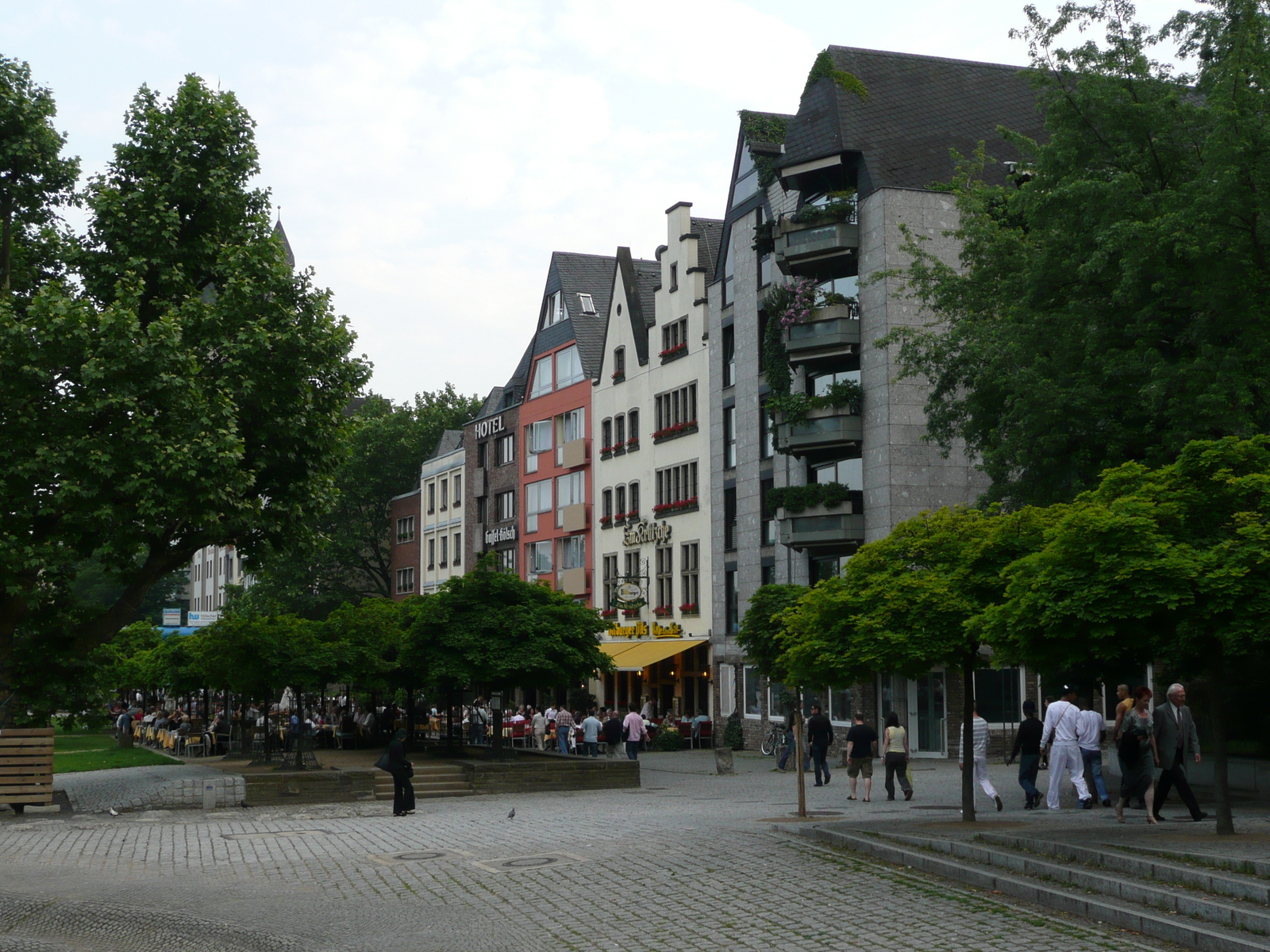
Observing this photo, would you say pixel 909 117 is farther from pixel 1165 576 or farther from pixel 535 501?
pixel 1165 576

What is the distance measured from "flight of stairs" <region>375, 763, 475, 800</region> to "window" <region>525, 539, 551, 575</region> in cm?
3429

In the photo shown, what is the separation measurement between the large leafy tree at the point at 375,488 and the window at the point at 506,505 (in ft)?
51.7

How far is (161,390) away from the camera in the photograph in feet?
88.5

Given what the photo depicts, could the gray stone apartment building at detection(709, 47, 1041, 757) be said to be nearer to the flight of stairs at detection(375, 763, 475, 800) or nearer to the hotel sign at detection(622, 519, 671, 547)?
the hotel sign at detection(622, 519, 671, 547)

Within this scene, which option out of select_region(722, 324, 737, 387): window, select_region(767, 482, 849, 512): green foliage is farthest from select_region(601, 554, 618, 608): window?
select_region(767, 482, 849, 512): green foliage

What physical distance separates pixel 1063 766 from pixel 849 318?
74.0 ft

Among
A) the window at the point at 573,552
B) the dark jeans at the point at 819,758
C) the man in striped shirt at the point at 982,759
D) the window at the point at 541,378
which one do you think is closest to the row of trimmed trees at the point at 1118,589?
the man in striped shirt at the point at 982,759

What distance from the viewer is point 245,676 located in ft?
118

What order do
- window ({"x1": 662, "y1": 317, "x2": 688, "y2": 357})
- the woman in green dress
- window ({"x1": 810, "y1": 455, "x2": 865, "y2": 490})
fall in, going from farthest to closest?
window ({"x1": 662, "y1": 317, "x2": 688, "y2": 357}) → window ({"x1": 810, "y1": 455, "x2": 865, "y2": 490}) → the woman in green dress

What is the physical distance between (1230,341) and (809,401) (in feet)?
62.1

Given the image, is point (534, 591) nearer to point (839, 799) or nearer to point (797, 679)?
point (839, 799)

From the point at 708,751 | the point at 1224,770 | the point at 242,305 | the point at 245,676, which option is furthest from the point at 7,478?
the point at 708,751

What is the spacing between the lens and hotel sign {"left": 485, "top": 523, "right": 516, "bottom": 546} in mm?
71062

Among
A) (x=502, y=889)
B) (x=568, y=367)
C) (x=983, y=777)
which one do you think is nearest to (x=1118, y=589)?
(x=502, y=889)
